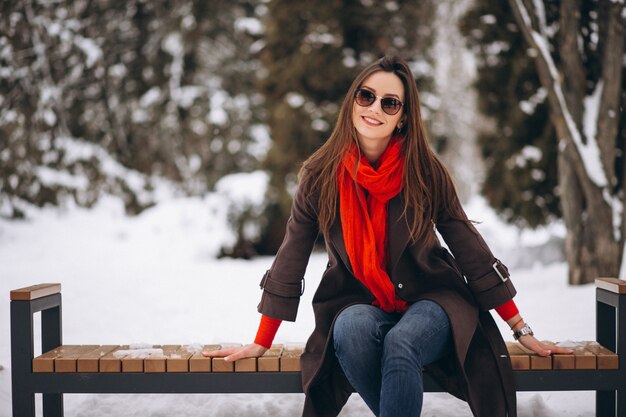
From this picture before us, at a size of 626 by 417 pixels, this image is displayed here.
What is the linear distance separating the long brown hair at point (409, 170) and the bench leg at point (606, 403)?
954mm

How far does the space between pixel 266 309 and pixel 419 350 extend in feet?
1.91

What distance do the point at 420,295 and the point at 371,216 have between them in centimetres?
33

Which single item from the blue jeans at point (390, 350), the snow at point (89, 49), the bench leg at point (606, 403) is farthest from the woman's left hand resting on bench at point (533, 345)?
the snow at point (89, 49)

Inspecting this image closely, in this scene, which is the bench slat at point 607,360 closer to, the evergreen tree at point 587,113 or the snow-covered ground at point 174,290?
the snow-covered ground at point 174,290

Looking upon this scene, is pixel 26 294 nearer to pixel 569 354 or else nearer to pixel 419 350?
pixel 419 350

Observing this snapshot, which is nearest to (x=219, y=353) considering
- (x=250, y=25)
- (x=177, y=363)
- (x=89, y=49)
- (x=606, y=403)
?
(x=177, y=363)

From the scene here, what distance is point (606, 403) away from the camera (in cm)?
271

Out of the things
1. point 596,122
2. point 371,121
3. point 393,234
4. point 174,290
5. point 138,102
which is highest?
point 138,102

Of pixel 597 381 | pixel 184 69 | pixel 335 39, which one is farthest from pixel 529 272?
pixel 184 69

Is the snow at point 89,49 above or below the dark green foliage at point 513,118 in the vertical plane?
above

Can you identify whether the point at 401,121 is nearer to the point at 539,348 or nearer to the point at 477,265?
the point at 477,265

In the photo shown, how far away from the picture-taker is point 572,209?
609 centimetres

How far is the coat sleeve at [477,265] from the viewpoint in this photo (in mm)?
2430

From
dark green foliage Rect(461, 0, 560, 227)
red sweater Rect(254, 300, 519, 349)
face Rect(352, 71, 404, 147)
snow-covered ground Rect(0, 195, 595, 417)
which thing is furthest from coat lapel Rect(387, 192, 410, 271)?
dark green foliage Rect(461, 0, 560, 227)
